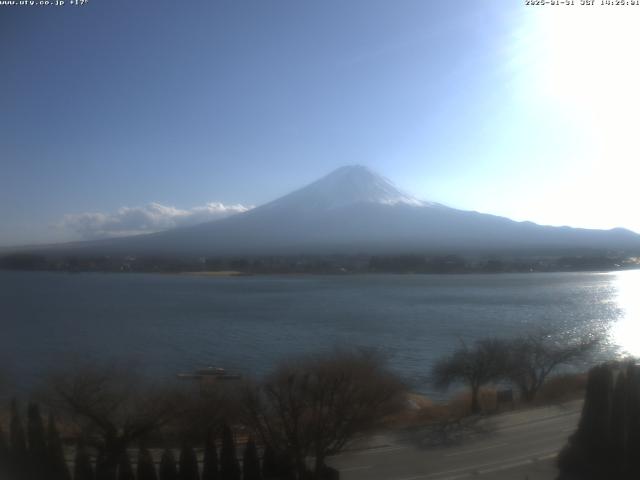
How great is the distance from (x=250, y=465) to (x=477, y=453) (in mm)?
1402

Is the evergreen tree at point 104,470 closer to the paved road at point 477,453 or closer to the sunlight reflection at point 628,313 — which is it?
the paved road at point 477,453

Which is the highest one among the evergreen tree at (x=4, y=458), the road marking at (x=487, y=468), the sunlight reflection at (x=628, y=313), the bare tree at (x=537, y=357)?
the sunlight reflection at (x=628, y=313)

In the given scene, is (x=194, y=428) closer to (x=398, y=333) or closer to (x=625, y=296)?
(x=398, y=333)

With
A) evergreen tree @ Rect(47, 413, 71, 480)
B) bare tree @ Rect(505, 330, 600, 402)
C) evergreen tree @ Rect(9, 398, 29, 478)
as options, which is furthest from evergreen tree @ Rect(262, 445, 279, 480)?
bare tree @ Rect(505, 330, 600, 402)

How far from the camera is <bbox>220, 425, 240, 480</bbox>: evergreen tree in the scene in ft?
10.1

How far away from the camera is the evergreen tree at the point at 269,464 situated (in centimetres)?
315

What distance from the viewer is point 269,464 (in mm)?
3178

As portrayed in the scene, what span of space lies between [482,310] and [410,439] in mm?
4476

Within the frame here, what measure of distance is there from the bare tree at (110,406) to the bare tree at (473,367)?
2414mm

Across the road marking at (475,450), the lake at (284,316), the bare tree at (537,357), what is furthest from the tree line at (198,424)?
the bare tree at (537,357)

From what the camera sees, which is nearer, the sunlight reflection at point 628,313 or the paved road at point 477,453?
the paved road at point 477,453

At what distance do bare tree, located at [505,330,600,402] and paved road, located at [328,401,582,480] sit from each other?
67cm

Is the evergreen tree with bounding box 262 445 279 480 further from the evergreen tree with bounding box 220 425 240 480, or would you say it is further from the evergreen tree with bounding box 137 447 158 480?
the evergreen tree with bounding box 137 447 158 480

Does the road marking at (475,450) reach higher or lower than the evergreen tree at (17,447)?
lower
